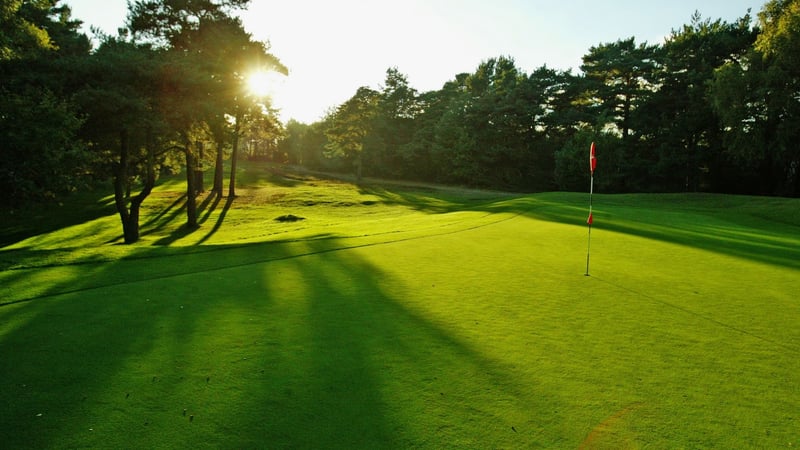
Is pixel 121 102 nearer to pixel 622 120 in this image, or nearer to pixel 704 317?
pixel 704 317

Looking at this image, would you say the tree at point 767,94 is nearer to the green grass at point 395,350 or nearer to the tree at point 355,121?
the green grass at point 395,350

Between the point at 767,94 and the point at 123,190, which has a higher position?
the point at 767,94

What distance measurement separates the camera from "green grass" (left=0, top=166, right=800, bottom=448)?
2.79m

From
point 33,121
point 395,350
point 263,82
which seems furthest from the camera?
point 263,82

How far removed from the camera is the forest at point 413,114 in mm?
13383

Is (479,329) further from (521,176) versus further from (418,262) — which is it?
(521,176)

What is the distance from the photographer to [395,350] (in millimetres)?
3916

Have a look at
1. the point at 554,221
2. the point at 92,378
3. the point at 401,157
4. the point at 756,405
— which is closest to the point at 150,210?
the point at 554,221

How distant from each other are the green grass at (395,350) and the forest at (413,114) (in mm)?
7823

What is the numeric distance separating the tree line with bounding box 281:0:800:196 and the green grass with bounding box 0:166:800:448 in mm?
28926

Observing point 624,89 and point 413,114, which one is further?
point 413,114

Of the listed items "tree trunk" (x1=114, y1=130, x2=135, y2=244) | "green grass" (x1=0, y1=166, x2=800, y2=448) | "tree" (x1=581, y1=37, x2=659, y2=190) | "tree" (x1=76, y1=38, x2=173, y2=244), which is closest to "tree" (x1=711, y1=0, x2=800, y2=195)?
"tree" (x1=581, y1=37, x2=659, y2=190)

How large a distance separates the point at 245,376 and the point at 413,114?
60409mm

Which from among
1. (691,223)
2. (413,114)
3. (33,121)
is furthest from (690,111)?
(33,121)
